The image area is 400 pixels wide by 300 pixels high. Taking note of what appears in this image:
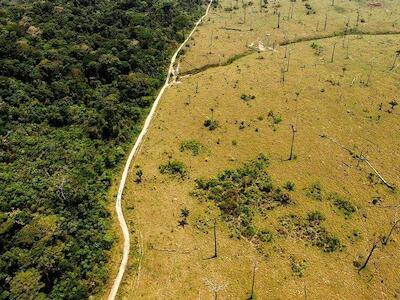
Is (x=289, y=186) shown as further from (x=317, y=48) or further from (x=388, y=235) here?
(x=317, y=48)

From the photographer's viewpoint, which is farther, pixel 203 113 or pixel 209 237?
pixel 203 113

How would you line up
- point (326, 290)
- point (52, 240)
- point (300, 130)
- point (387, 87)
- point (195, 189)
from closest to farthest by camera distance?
point (326, 290), point (52, 240), point (195, 189), point (300, 130), point (387, 87)

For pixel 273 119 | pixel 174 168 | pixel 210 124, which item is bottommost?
pixel 174 168

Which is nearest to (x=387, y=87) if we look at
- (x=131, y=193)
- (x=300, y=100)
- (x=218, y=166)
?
(x=300, y=100)

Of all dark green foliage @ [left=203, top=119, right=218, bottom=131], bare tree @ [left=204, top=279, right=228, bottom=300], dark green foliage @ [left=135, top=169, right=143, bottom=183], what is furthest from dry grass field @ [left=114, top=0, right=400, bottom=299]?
dark green foliage @ [left=203, top=119, right=218, bottom=131]

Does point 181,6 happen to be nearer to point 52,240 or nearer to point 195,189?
point 195,189

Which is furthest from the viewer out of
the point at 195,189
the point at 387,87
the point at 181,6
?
the point at 181,6

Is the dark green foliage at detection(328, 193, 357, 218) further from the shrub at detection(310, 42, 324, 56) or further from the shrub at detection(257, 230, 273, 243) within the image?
the shrub at detection(310, 42, 324, 56)

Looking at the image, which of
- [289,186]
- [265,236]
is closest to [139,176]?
[265,236]
